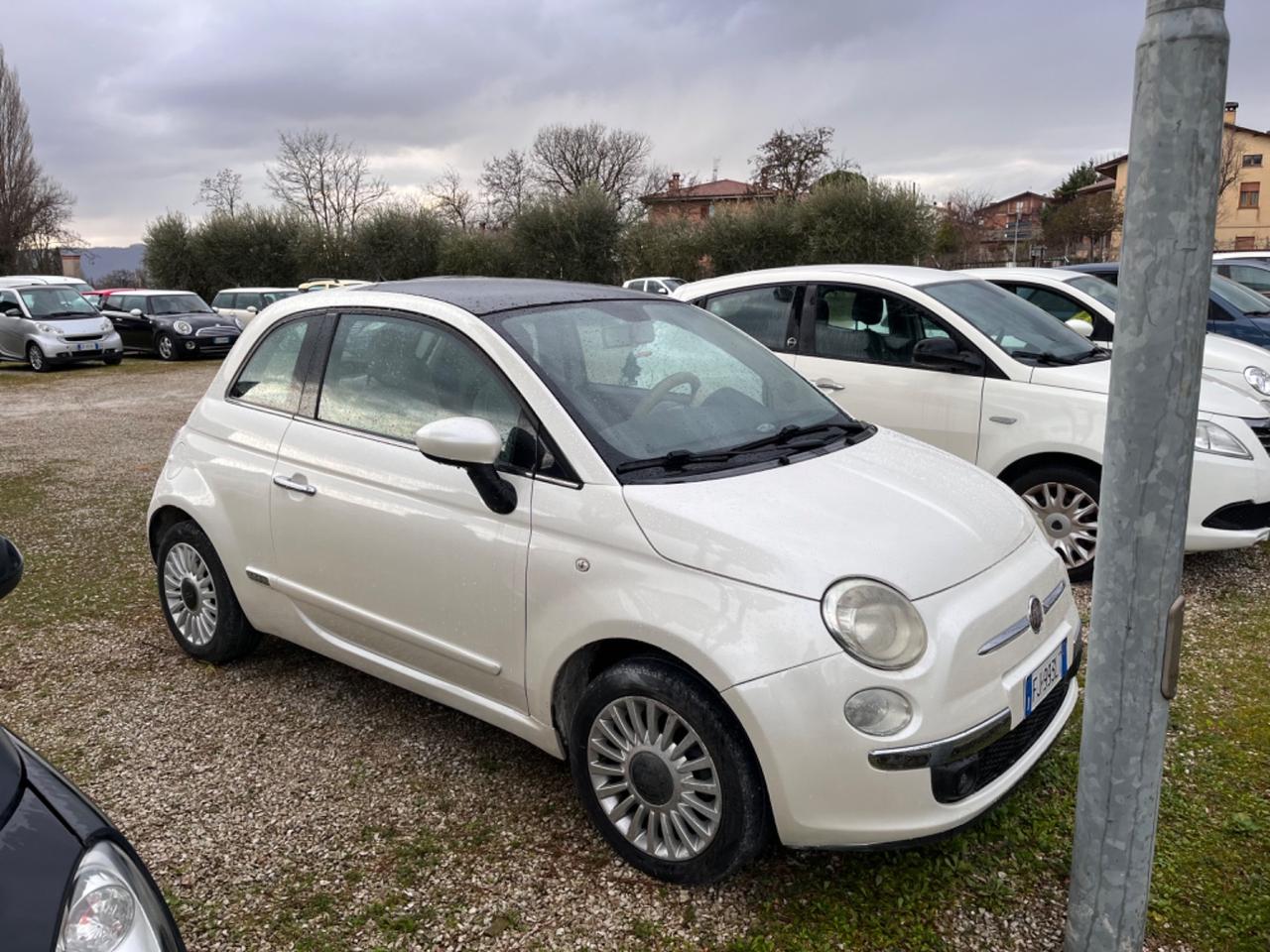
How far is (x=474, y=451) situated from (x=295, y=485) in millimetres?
1128

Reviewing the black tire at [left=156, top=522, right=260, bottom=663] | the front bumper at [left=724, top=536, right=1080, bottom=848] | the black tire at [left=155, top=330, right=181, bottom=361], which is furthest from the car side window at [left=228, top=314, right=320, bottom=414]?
the black tire at [left=155, top=330, right=181, bottom=361]

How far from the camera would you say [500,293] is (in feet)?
11.7

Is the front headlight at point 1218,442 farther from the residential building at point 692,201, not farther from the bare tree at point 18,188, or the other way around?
the bare tree at point 18,188

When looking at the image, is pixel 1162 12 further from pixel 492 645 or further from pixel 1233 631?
pixel 1233 631

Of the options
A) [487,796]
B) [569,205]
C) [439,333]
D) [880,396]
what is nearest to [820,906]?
[487,796]

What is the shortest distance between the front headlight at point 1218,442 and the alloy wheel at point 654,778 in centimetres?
366

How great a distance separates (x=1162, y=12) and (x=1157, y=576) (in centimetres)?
119

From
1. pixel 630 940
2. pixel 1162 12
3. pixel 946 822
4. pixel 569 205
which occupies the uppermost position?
pixel 569 205

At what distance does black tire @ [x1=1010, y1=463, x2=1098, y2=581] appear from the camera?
5.05 m

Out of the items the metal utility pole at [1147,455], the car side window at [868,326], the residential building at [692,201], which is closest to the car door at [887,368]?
the car side window at [868,326]

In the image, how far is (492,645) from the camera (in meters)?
3.03

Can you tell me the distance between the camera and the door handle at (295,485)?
3523 millimetres

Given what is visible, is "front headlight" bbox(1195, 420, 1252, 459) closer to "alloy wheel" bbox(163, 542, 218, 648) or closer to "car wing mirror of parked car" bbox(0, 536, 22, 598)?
"alloy wheel" bbox(163, 542, 218, 648)

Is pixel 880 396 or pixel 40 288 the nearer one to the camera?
pixel 880 396
